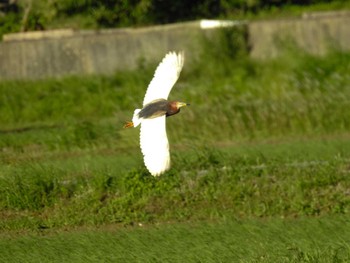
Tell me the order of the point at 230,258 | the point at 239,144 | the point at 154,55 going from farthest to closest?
the point at 154,55 < the point at 239,144 < the point at 230,258

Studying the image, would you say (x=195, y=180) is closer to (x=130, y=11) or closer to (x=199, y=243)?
(x=199, y=243)

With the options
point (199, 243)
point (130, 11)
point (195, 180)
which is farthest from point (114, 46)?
point (199, 243)

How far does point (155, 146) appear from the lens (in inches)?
314

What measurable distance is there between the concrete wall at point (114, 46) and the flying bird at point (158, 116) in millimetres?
7913

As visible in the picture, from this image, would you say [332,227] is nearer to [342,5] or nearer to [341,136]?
[341,136]

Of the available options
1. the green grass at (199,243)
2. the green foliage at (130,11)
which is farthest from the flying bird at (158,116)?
the green foliage at (130,11)

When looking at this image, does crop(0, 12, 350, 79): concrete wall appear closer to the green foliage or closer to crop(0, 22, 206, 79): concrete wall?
crop(0, 22, 206, 79): concrete wall

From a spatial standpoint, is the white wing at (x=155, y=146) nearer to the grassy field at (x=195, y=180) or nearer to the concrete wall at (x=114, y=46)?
the grassy field at (x=195, y=180)

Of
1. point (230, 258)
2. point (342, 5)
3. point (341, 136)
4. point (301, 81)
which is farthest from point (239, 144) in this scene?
point (342, 5)

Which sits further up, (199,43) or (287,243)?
(199,43)

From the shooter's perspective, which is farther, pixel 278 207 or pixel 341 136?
pixel 341 136

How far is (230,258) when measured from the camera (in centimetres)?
763

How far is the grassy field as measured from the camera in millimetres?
8133

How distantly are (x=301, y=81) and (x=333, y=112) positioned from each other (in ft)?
6.92
